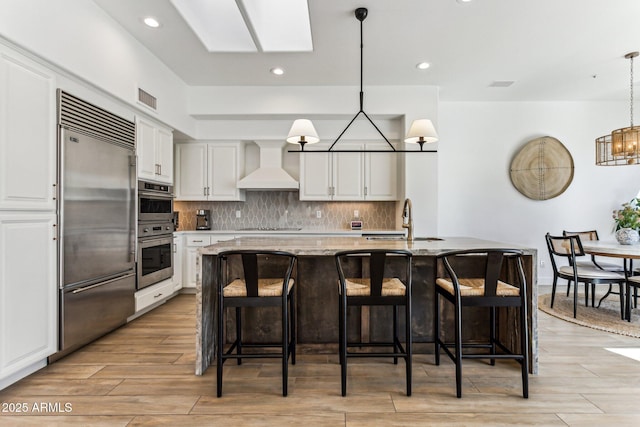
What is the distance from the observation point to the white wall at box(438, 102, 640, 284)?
5.30m

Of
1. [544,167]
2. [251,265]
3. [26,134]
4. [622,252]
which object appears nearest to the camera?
[251,265]

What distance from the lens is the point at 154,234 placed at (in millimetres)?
3830

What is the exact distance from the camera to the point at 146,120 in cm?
373

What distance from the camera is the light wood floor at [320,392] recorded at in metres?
1.86

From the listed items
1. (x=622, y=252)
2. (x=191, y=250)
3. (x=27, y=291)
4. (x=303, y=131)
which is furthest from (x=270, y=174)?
(x=622, y=252)

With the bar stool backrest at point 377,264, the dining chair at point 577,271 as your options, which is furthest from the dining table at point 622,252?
the bar stool backrest at point 377,264

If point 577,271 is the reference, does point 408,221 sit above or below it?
above

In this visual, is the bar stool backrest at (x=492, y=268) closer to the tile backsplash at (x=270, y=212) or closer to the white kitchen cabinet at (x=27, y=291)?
the white kitchen cabinet at (x=27, y=291)

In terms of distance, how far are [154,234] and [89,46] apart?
1.92 m

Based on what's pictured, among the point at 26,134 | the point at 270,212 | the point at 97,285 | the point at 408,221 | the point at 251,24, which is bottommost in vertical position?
the point at 97,285

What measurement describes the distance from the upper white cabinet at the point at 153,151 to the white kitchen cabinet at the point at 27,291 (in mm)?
1341

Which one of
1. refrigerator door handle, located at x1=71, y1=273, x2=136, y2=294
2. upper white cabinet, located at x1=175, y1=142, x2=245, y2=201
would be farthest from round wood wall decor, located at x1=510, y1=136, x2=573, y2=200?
refrigerator door handle, located at x1=71, y1=273, x2=136, y2=294

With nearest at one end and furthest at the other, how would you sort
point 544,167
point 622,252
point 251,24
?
point 251,24 < point 622,252 < point 544,167

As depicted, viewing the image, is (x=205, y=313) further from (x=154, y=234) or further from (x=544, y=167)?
(x=544, y=167)
